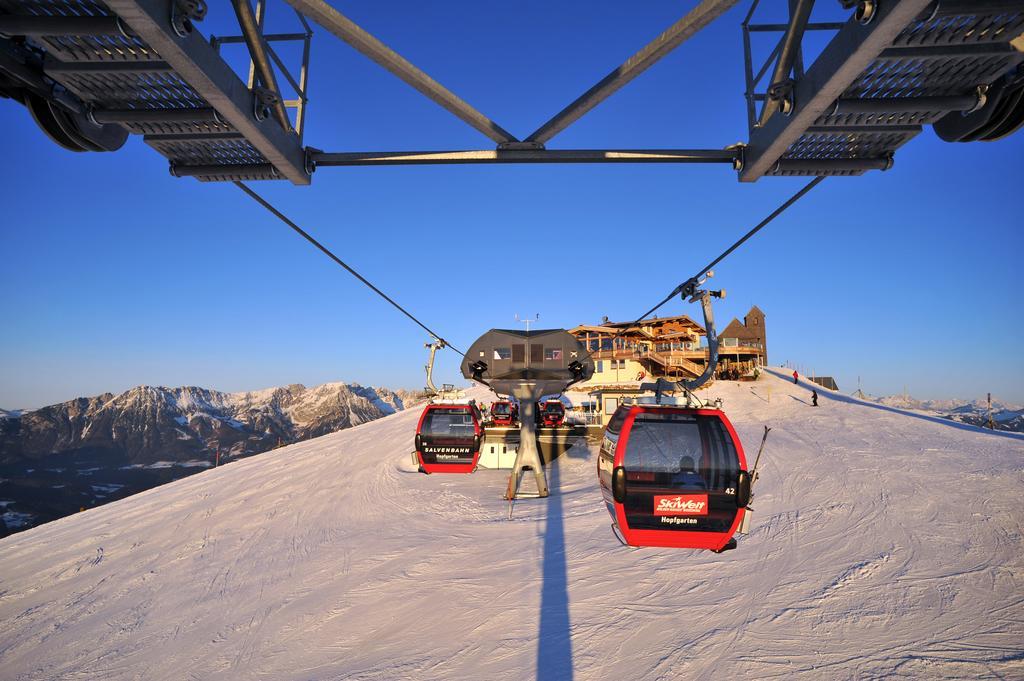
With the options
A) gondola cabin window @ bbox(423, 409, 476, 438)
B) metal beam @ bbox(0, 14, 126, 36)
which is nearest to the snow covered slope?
gondola cabin window @ bbox(423, 409, 476, 438)

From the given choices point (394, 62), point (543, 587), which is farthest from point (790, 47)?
point (543, 587)

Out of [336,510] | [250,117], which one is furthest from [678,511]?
[336,510]

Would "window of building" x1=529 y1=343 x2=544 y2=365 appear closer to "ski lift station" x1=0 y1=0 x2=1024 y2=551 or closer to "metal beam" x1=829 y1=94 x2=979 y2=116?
"ski lift station" x1=0 y1=0 x2=1024 y2=551

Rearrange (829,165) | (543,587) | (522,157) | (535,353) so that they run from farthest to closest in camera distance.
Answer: (535,353) → (543,587) → (522,157) → (829,165)

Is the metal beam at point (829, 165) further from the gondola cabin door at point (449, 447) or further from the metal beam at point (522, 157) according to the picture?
the gondola cabin door at point (449, 447)

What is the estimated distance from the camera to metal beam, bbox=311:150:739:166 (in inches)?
129

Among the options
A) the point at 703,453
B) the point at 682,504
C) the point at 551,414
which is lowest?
the point at 682,504

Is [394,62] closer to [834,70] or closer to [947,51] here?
[834,70]

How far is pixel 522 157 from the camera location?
132 inches

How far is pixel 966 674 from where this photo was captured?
698 cm

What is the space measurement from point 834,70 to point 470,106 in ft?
6.82

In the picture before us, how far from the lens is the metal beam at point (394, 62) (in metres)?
2.60

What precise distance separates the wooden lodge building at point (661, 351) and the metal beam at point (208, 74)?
135 feet

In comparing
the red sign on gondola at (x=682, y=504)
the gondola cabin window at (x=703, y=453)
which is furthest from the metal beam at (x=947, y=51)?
the red sign on gondola at (x=682, y=504)
